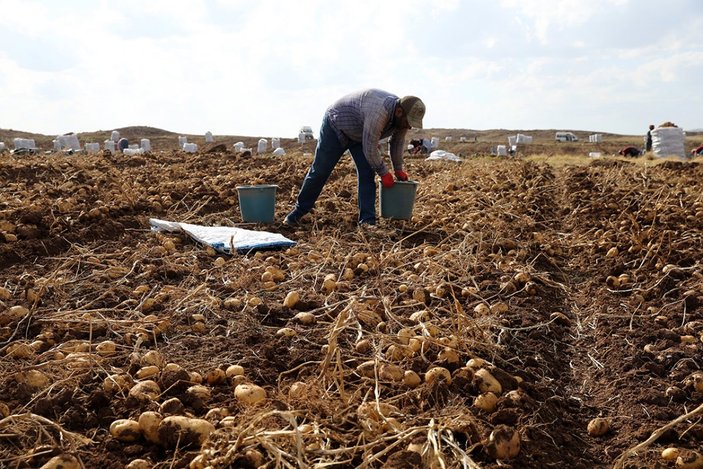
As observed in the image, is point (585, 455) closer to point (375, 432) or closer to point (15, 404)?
point (375, 432)

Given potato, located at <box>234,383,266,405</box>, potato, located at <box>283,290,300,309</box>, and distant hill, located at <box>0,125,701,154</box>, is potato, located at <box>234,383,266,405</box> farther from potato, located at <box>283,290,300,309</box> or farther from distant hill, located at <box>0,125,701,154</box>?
distant hill, located at <box>0,125,701,154</box>

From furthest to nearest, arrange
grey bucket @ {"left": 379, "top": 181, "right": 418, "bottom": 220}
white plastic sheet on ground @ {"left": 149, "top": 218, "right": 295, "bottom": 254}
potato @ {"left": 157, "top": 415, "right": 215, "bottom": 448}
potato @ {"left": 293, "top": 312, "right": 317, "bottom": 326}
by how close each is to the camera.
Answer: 1. grey bucket @ {"left": 379, "top": 181, "right": 418, "bottom": 220}
2. white plastic sheet on ground @ {"left": 149, "top": 218, "right": 295, "bottom": 254}
3. potato @ {"left": 293, "top": 312, "right": 317, "bottom": 326}
4. potato @ {"left": 157, "top": 415, "right": 215, "bottom": 448}

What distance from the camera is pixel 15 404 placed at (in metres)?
1.82

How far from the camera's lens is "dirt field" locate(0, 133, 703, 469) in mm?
1622

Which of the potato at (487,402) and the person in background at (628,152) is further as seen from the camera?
the person in background at (628,152)

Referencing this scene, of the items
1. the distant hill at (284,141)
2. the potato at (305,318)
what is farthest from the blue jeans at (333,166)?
the distant hill at (284,141)

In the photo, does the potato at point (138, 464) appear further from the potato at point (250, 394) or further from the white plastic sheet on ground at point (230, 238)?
the white plastic sheet on ground at point (230, 238)

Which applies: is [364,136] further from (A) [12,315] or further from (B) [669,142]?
(B) [669,142]

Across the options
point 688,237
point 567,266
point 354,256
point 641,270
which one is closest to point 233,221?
point 354,256

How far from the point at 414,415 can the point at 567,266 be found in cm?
250

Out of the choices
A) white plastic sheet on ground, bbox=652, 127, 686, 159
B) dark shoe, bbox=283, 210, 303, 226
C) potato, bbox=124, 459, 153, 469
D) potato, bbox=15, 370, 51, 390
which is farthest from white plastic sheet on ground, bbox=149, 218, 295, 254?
white plastic sheet on ground, bbox=652, 127, 686, 159

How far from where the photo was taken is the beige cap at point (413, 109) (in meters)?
4.25

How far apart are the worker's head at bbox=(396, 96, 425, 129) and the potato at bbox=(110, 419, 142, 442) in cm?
316

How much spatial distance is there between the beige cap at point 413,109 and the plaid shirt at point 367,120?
75 mm
